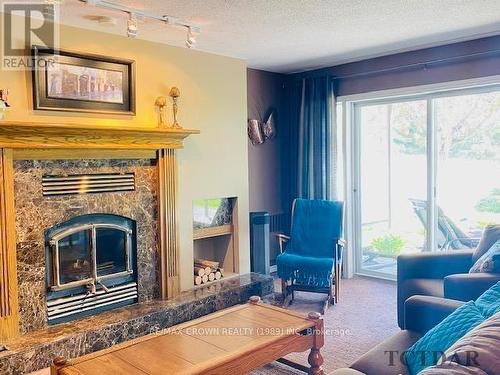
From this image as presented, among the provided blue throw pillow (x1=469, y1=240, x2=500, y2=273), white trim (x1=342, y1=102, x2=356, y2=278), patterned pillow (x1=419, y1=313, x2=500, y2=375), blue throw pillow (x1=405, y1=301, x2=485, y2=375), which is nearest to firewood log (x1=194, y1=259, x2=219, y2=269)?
white trim (x1=342, y1=102, x2=356, y2=278)

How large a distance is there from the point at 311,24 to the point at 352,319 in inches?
96.4

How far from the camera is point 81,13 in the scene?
3.11m

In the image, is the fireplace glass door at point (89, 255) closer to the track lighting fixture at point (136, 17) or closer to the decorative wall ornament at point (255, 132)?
the track lighting fixture at point (136, 17)

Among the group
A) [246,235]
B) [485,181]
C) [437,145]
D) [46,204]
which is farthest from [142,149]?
[485,181]

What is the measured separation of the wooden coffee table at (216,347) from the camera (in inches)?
84.7

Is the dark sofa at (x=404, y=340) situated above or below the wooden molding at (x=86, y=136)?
below

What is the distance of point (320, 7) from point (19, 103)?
2190mm

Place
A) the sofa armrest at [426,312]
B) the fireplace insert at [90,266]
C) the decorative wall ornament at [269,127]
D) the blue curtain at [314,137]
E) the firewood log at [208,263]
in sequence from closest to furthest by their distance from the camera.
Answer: the sofa armrest at [426,312] → the fireplace insert at [90,266] → the firewood log at [208,263] → the blue curtain at [314,137] → the decorative wall ornament at [269,127]

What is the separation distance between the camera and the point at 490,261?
2941 mm

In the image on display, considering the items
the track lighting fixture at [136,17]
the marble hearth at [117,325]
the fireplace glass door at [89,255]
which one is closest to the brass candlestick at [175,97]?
the track lighting fixture at [136,17]

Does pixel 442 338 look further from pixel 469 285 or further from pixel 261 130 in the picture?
pixel 261 130

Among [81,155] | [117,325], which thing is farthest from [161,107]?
[117,325]

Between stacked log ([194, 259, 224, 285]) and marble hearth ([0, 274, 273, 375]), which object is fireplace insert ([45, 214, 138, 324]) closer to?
marble hearth ([0, 274, 273, 375])

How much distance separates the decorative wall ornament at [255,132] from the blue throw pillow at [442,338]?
11.6ft
